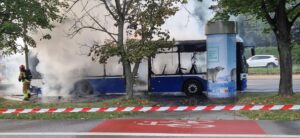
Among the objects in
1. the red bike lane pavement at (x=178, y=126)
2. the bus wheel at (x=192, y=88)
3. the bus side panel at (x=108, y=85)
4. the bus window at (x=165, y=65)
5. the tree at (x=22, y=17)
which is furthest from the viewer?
the bus side panel at (x=108, y=85)

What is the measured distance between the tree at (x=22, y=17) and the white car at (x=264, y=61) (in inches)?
1356

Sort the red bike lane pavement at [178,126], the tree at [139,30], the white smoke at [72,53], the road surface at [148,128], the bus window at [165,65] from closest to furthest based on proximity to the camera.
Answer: the road surface at [148,128] → the red bike lane pavement at [178,126] → the tree at [139,30] → the bus window at [165,65] → the white smoke at [72,53]

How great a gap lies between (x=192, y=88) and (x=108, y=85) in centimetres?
373

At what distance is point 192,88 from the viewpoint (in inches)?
830

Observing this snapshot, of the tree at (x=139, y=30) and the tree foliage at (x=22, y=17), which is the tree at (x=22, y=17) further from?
the tree at (x=139, y=30)

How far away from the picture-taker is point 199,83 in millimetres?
21234

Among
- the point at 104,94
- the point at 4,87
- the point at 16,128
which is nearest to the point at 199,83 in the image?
the point at 104,94

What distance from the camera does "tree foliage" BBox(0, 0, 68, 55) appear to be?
16.1 meters

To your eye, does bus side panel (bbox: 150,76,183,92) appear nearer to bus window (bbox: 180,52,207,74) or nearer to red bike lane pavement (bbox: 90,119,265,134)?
bus window (bbox: 180,52,207,74)

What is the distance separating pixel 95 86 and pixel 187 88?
13.7 ft

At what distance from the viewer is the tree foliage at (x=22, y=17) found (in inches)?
635

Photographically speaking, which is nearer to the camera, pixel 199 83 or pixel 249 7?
pixel 249 7

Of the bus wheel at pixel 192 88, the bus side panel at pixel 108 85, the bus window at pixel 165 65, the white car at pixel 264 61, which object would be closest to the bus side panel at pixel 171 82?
the bus wheel at pixel 192 88

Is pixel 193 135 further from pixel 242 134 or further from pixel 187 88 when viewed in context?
pixel 187 88
